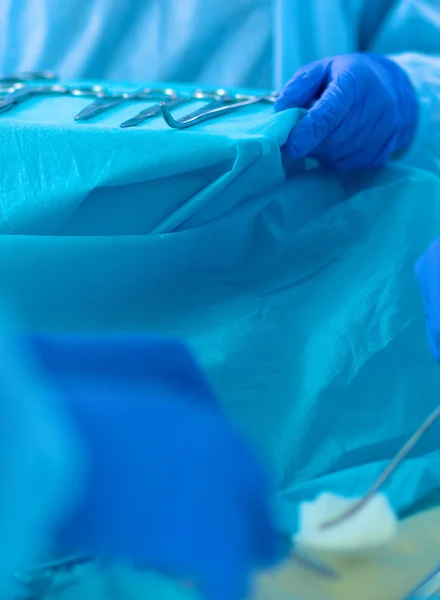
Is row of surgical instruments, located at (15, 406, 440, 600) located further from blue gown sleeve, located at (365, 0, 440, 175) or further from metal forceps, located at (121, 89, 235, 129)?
blue gown sleeve, located at (365, 0, 440, 175)

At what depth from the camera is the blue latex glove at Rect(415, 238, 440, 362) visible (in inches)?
18.7

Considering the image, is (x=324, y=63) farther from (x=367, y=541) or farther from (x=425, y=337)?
(x=367, y=541)

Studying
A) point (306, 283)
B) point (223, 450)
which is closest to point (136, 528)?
point (223, 450)

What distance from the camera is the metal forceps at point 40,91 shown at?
0.75 metres

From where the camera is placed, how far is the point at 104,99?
0.77m

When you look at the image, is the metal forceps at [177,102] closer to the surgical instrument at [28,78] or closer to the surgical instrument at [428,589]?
the surgical instrument at [28,78]

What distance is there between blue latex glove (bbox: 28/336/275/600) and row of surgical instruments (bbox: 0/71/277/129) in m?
0.39

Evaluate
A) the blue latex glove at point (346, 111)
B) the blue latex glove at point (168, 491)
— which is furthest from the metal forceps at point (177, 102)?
the blue latex glove at point (168, 491)

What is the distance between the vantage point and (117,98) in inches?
30.6

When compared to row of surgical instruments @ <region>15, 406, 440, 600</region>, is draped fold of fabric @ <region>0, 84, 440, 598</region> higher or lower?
Answer: higher

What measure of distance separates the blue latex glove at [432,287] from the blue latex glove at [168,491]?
0.22 metres

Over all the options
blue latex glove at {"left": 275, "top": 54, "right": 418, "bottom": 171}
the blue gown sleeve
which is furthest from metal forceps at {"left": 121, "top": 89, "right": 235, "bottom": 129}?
the blue gown sleeve

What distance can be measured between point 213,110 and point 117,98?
0.44ft

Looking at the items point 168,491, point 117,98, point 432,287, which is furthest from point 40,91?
point 168,491
